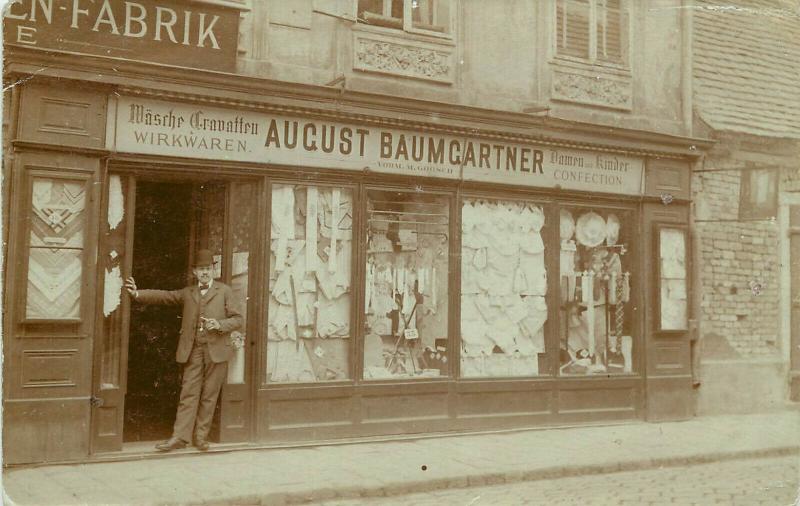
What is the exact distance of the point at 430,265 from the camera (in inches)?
376

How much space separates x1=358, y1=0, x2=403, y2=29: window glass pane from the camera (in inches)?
357

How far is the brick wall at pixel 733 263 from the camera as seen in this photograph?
445 inches

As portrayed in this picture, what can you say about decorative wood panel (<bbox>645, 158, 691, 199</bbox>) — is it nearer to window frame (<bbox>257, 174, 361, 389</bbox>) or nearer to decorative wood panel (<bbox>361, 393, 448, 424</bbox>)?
decorative wood panel (<bbox>361, 393, 448, 424</bbox>)

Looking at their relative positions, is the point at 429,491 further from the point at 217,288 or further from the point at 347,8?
the point at 347,8

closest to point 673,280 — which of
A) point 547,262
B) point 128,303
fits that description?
point 547,262

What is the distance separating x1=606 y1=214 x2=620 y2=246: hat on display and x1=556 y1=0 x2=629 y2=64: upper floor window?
2.08 metres

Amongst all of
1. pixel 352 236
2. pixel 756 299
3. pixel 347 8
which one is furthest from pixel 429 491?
pixel 756 299

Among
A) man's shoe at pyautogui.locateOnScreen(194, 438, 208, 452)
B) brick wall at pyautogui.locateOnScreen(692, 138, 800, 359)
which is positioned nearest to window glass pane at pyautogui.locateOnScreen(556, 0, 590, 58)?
brick wall at pyautogui.locateOnScreen(692, 138, 800, 359)

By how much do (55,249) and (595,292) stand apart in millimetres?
6590

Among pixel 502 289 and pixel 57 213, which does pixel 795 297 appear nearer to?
pixel 502 289

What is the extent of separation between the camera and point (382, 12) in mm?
9203

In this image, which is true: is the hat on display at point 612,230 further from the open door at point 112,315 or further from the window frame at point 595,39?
the open door at point 112,315

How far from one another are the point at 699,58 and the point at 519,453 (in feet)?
21.5

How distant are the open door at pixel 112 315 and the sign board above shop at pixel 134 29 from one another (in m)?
1.23
